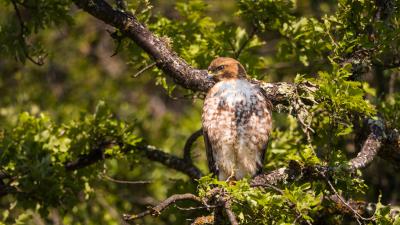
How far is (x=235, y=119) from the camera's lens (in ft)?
18.5

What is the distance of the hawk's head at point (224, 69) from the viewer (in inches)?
225

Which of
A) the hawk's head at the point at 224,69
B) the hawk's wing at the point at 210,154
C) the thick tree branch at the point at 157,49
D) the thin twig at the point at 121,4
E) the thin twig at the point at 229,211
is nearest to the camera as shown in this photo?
the thin twig at the point at 229,211

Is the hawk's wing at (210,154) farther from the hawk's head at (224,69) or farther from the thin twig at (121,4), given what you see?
the thin twig at (121,4)

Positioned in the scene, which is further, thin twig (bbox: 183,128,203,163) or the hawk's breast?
thin twig (bbox: 183,128,203,163)

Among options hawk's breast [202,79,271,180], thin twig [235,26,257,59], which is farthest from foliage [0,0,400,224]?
hawk's breast [202,79,271,180]

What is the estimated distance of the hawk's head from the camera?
571 cm

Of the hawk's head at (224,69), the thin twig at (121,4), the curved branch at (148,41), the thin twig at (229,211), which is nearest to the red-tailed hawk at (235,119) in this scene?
the hawk's head at (224,69)

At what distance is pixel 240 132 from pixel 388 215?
1431mm

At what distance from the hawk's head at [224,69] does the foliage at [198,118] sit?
33 centimetres

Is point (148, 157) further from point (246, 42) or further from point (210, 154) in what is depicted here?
point (246, 42)


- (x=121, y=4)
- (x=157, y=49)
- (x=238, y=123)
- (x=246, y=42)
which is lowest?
(x=238, y=123)

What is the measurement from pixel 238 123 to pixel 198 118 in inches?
102

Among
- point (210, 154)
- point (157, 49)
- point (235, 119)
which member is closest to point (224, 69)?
point (235, 119)

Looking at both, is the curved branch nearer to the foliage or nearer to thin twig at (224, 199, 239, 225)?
the foliage
